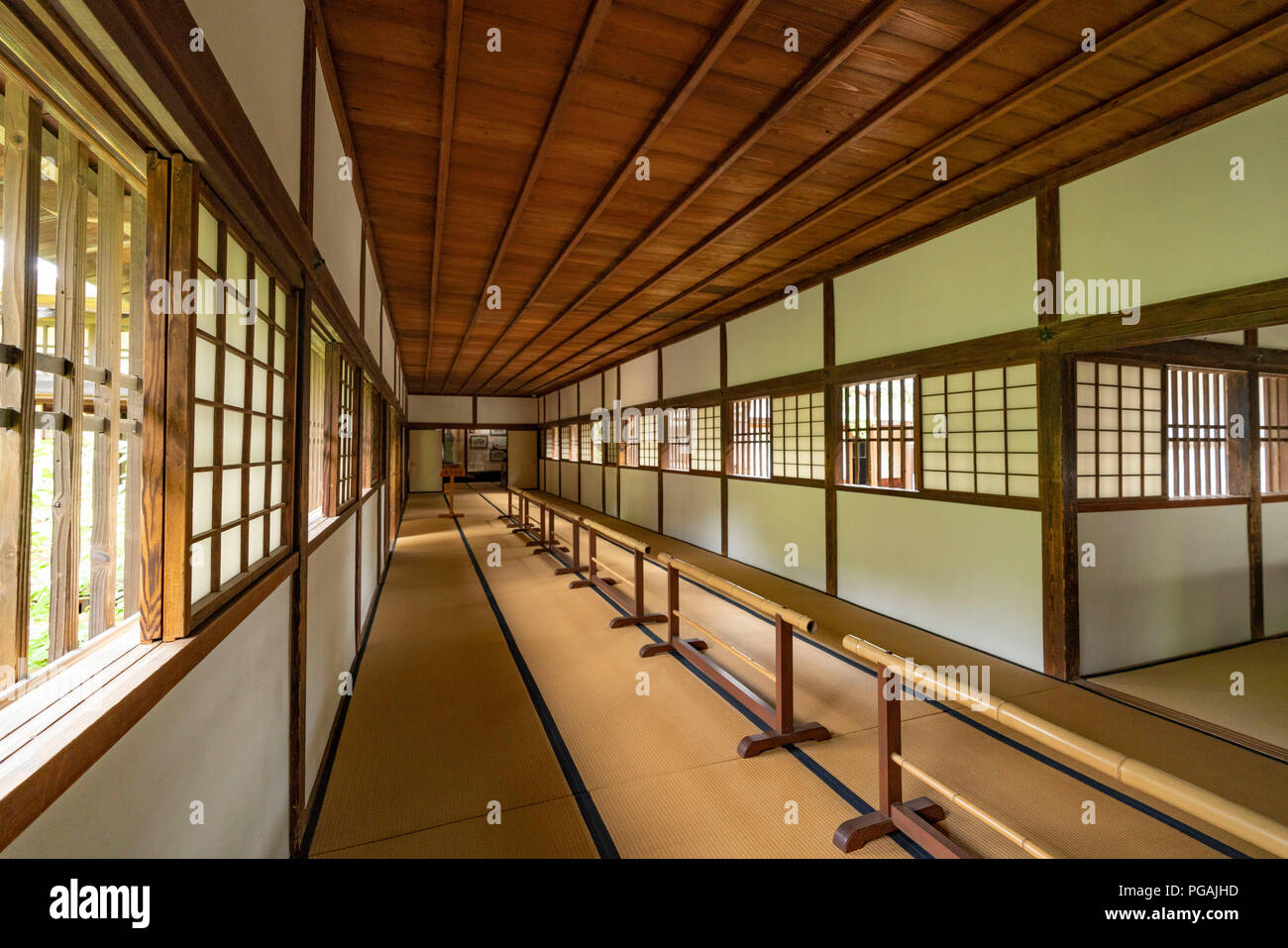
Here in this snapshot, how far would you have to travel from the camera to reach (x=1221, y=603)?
406cm

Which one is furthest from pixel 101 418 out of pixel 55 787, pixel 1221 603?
pixel 1221 603

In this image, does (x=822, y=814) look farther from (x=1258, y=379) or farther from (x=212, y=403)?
(x=1258, y=379)

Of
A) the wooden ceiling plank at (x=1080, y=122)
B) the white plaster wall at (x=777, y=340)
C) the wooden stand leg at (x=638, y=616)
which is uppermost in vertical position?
the wooden ceiling plank at (x=1080, y=122)

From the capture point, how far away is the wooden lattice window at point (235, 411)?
137cm

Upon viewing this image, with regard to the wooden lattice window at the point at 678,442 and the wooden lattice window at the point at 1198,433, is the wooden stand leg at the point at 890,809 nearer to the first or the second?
the wooden lattice window at the point at 1198,433

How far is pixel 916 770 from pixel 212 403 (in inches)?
96.6

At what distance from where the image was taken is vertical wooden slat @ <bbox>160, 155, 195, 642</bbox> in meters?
1.19

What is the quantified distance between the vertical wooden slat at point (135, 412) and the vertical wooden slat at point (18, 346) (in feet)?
1.10

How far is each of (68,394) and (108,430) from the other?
21 centimetres

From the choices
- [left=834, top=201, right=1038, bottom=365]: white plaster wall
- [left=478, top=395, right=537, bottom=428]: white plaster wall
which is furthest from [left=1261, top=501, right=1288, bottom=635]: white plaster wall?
[left=478, top=395, right=537, bottom=428]: white plaster wall

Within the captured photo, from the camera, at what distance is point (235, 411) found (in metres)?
1.55

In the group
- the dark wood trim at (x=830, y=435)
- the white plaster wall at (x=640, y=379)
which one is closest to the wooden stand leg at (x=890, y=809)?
the dark wood trim at (x=830, y=435)

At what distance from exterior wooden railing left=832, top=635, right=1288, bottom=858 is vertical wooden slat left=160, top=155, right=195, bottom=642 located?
6.68 feet

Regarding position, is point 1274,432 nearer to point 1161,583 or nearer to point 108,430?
point 1161,583
